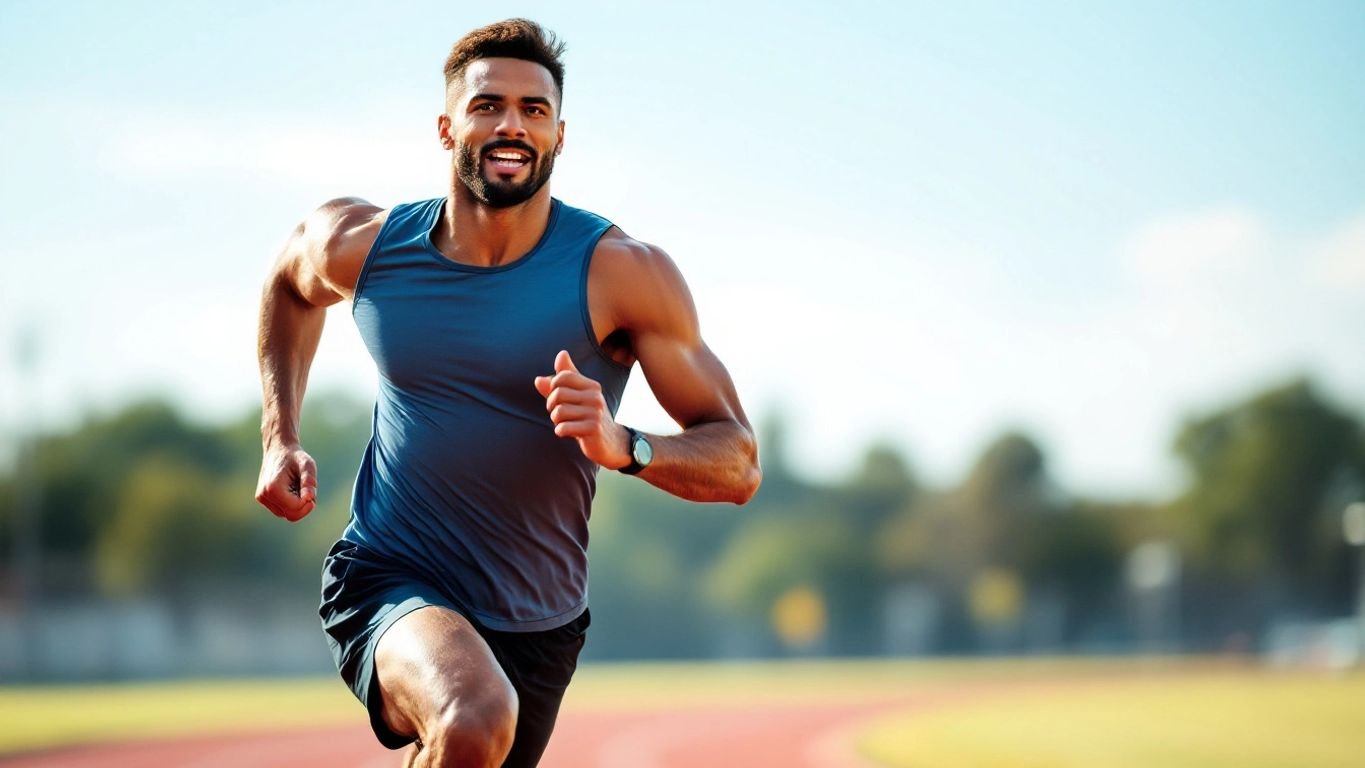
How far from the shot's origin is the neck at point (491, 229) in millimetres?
4371

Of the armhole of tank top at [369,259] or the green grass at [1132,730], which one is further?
the green grass at [1132,730]

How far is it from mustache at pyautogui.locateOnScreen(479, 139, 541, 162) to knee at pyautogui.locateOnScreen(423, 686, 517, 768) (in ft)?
4.68

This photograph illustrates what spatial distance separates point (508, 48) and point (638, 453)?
1.26 metres

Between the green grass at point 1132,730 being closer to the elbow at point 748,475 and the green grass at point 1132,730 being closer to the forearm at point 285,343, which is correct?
the forearm at point 285,343

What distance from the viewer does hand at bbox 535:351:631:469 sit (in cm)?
362

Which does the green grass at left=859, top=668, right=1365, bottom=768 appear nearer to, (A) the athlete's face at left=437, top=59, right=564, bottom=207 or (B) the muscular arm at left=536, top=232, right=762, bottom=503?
(B) the muscular arm at left=536, top=232, right=762, bottom=503

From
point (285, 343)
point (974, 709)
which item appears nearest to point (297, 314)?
point (285, 343)

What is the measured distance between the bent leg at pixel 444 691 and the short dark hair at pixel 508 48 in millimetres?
1457

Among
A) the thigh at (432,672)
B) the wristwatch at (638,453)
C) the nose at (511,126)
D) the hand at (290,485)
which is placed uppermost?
the nose at (511,126)

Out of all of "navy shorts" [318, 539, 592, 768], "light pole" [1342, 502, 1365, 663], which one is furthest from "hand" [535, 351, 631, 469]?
A: "light pole" [1342, 502, 1365, 663]

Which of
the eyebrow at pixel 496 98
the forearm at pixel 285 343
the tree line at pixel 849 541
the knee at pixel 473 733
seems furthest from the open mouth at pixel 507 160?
the tree line at pixel 849 541

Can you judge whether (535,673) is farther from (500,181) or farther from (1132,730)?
(1132,730)

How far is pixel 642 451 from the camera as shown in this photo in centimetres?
383

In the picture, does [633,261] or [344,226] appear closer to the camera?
[633,261]
